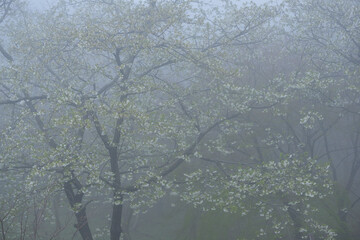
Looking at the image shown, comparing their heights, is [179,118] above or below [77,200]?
above

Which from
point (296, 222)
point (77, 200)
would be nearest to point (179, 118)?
point (77, 200)

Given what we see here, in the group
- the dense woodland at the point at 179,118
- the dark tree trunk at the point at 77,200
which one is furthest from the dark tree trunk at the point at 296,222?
the dark tree trunk at the point at 77,200

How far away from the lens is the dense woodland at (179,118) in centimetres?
902

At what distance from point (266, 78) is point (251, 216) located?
557 cm

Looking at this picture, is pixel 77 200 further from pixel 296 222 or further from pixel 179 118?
pixel 296 222

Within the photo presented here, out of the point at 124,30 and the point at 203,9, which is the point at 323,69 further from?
the point at 124,30

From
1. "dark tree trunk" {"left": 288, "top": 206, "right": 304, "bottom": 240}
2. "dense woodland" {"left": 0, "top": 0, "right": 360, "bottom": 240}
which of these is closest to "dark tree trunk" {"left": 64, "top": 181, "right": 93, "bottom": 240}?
"dense woodland" {"left": 0, "top": 0, "right": 360, "bottom": 240}

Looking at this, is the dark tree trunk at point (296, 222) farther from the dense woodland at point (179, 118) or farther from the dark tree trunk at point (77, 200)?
the dark tree trunk at point (77, 200)

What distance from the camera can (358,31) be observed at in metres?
12.8

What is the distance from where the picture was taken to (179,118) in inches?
423

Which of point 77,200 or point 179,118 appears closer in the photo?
point 77,200

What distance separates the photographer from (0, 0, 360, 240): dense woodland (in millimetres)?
9016

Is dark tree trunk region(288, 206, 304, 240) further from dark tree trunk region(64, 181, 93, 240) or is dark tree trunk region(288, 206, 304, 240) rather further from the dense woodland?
dark tree trunk region(64, 181, 93, 240)

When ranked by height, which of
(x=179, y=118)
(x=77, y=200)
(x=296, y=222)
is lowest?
(x=296, y=222)
